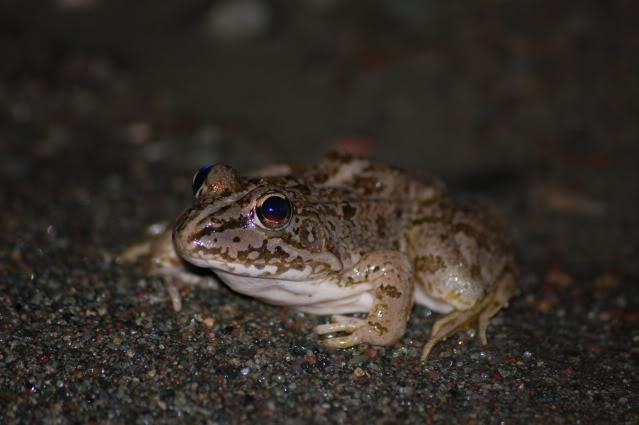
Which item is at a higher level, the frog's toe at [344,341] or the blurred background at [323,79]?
the blurred background at [323,79]

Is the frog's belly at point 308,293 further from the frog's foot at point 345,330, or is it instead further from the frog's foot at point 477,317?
the frog's foot at point 477,317

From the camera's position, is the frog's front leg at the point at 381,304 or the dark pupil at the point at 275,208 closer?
the dark pupil at the point at 275,208

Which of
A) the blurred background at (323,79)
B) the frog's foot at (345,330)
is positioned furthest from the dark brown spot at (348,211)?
the blurred background at (323,79)

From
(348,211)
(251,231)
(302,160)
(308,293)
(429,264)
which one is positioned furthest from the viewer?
(302,160)

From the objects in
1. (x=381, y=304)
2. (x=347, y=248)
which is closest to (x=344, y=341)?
(x=381, y=304)

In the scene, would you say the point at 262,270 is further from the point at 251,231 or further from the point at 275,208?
the point at 275,208

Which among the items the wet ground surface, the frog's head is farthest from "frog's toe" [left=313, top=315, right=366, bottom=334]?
the frog's head

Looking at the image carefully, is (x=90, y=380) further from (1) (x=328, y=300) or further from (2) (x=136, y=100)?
(2) (x=136, y=100)

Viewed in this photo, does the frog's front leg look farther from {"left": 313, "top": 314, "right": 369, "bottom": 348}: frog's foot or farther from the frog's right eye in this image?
the frog's right eye
